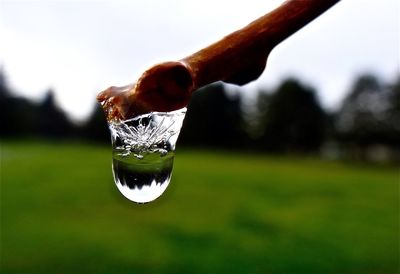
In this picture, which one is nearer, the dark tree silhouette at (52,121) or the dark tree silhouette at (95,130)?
the dark tree silhouette at (95,130)

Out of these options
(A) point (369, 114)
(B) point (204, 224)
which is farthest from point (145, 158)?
(A) point (369, 114)

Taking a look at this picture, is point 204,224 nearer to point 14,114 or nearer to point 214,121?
point 214,121

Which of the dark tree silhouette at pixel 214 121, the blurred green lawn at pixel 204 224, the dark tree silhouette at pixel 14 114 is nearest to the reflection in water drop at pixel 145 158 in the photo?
the blurred green lawn at pixel 204 224

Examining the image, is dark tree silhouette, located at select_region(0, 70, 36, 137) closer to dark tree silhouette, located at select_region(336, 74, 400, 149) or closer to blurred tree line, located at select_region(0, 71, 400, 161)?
blurred tree line, located at select_region(0, 71, 400, 161)

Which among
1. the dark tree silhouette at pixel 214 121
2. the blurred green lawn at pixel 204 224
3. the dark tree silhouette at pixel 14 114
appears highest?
the dark tree silhouette at pixel 14 114

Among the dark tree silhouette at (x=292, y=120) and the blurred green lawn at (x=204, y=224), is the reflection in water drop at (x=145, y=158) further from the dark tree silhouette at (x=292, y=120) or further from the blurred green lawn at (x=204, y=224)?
the dark tree silhouette at (x=292, y=120)

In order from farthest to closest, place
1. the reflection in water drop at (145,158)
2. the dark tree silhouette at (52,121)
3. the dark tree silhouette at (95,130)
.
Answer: the dark tree silhouette at (52,121) < the dark tree silhouette at (95,130) < the reflection in water drop at (145,158)

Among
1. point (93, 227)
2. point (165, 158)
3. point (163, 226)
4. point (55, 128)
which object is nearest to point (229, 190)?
point (163, 226)

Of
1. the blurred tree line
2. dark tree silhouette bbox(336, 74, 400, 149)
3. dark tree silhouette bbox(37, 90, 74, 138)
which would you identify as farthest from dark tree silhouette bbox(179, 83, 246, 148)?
dark tree silhouette bbox(37, 90, 74, 138)
